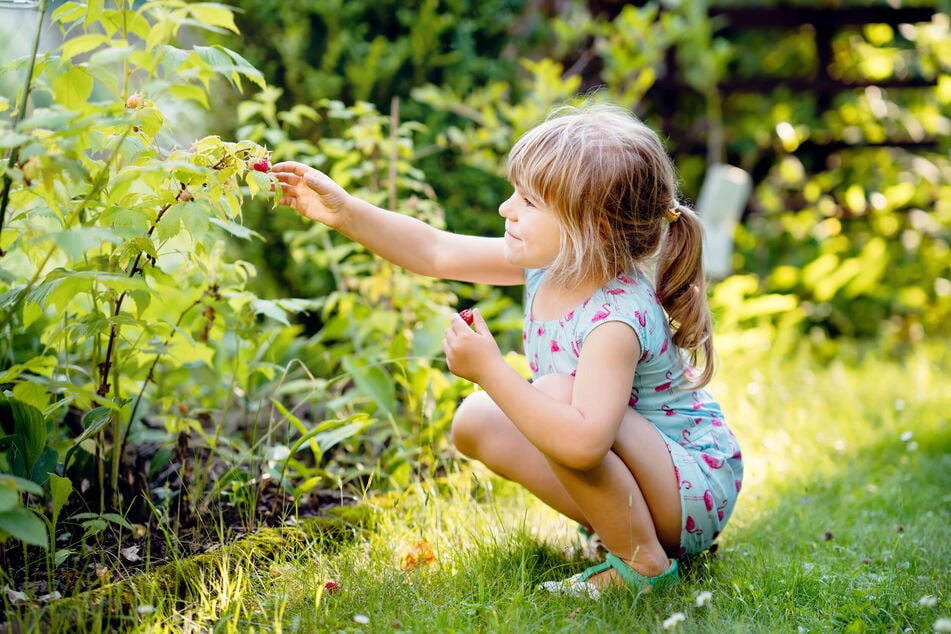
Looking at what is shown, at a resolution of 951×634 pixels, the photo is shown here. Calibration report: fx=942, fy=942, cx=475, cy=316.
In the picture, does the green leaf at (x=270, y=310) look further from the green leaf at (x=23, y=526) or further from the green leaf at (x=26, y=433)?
the green leaf at (x=23, y=526)

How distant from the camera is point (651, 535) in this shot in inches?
69.9

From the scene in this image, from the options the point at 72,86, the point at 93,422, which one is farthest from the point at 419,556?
the point at 72,86

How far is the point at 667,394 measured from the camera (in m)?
1.90

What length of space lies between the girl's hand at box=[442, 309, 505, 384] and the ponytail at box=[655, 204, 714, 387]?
414mm

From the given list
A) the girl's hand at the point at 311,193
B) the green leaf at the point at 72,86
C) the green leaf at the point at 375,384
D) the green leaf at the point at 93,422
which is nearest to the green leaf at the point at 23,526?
the green leaf at the point at 93,422

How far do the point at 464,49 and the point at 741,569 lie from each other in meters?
2.04

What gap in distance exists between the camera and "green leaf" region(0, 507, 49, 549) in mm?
1291

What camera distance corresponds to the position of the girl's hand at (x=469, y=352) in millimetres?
1654

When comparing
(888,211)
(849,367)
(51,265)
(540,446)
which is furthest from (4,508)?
(888,211)

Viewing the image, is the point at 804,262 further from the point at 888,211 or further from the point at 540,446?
the point at 540,446

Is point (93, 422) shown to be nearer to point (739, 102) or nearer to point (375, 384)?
point (375, 384)

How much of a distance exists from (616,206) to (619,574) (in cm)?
69

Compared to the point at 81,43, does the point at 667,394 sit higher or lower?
lower

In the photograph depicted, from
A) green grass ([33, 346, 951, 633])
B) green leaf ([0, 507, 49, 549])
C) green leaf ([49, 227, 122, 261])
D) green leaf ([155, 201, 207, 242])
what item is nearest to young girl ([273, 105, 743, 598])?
green grass ([33, 346, 951, 633])
